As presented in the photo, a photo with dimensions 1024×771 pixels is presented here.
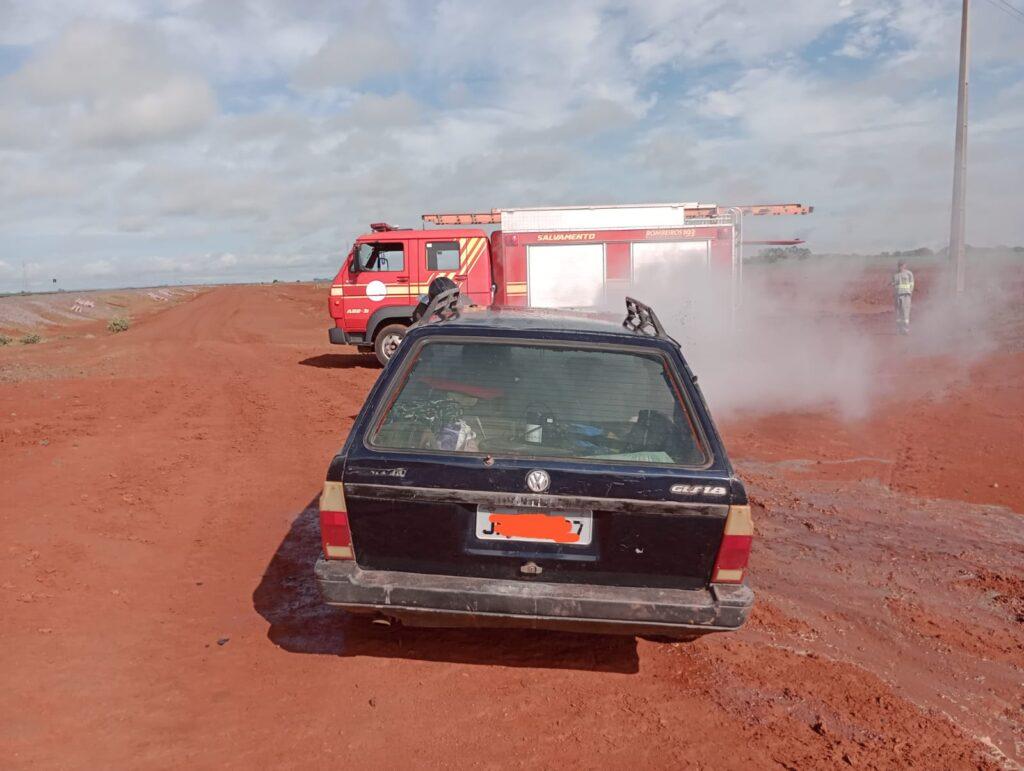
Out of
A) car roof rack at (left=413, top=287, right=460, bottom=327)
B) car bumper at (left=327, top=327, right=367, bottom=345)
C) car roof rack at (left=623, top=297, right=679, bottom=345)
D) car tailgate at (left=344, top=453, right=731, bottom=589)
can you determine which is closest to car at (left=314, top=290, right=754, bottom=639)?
car tailgate at (left=344, top=453, right=731, bottom=589)

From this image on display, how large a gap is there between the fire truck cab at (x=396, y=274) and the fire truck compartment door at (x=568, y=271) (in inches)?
34.5

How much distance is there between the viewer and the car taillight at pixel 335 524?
3016mm

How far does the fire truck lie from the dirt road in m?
6.22

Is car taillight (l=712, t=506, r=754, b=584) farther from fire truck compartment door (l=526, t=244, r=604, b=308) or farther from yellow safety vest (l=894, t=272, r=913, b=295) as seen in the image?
yellow safety vest (l=894, t=272, r=913, b=295)

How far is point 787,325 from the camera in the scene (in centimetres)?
1767

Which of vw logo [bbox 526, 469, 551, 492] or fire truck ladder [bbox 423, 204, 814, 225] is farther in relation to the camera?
fire truck ladder [bbox 423, 204, 814, 225]

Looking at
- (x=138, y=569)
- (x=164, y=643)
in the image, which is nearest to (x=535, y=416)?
(x=164, y=643)

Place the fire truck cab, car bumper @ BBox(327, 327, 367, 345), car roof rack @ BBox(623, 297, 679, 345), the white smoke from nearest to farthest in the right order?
car roof rack @ BBox(623, 297, 679, 345), the white smoke, the fire truck cab, car bumper @ BBox(327, 327, 367, 345)

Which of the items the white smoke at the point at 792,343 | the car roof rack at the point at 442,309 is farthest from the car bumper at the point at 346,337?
the car roof rack at the point at 442,309

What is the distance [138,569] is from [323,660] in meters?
1.82

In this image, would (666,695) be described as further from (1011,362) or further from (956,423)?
(1011,362)

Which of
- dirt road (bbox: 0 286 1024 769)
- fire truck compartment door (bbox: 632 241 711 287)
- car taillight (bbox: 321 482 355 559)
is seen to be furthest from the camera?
fire truck compartment door (bbox: 632 241 711 287)

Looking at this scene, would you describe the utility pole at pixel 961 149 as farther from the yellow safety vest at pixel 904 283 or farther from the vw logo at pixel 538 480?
the vw logo at pixel 538 480

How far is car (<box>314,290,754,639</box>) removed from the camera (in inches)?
116
